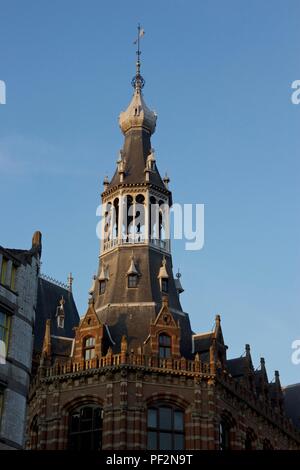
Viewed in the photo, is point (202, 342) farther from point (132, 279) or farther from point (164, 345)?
point (132, 279)

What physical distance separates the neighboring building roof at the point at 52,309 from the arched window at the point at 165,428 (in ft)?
45.3

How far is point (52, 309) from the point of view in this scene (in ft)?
235

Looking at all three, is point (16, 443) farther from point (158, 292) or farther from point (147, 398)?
point (158, 292)

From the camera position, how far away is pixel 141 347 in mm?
57375

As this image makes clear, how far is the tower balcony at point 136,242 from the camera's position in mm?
65062

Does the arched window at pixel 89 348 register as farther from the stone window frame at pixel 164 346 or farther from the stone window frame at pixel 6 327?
the stone window frame at pixel 6 327

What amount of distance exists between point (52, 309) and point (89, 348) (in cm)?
1362

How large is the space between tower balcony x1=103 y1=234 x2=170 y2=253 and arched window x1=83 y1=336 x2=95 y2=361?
877 centimetres

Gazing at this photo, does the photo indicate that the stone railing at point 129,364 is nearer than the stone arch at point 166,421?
No

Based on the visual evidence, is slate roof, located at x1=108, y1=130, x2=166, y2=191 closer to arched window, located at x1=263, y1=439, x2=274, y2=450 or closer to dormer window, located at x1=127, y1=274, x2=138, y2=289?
dormer window, located at x1=127, y1=274, x2=138, y2=289

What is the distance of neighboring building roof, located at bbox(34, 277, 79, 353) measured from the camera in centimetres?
6881

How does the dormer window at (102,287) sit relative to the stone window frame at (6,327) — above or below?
above

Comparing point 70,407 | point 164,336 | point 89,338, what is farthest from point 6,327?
point 164,336


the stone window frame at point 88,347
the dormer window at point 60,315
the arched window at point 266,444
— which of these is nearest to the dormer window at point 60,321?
the dormer window at point 60,315
